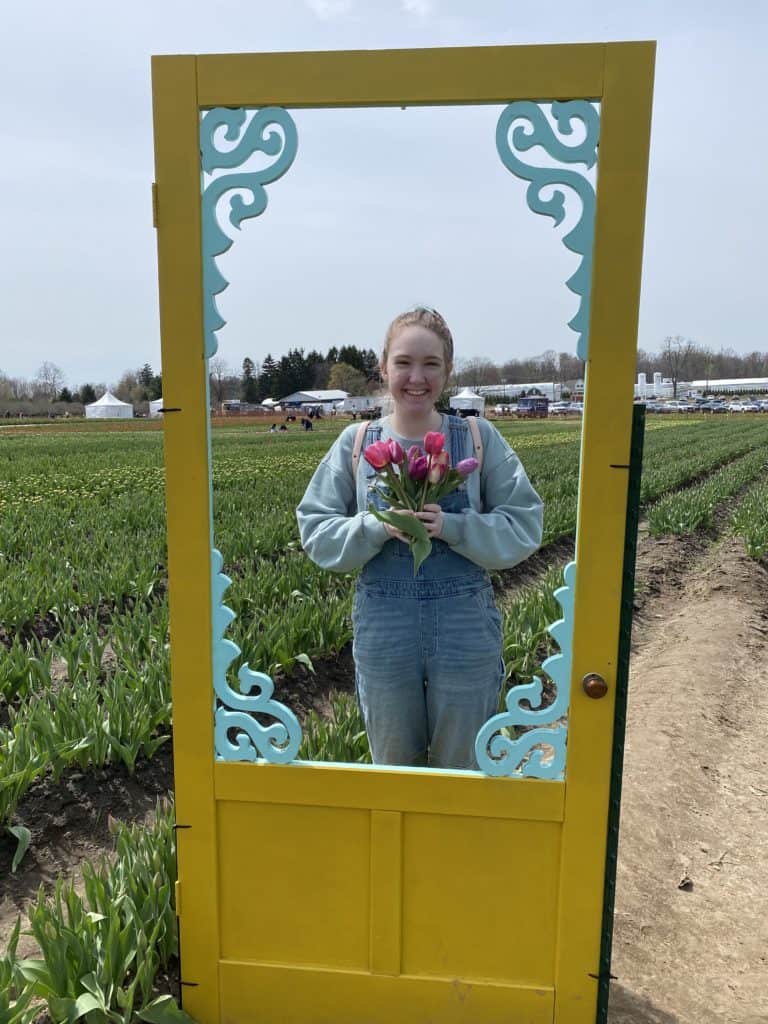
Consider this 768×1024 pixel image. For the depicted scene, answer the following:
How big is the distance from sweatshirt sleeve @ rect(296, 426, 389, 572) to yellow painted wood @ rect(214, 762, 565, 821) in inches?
20.2

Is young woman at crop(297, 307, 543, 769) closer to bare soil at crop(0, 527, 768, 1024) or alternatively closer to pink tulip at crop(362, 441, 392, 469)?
pink tulip at crop(362, 441, 392, 469)

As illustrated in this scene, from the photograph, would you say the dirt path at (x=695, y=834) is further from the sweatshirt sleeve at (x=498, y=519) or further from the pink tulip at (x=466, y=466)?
the pink tulip at (x=466, y=466)

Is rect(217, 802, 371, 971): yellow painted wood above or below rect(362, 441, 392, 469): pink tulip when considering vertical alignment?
below

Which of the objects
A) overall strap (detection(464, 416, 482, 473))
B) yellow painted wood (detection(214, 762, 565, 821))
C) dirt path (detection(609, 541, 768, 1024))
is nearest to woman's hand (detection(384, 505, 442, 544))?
overall strap (detection(464, 416, 482, 473))

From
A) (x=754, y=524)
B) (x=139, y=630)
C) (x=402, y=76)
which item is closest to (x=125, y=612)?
(x=139, y=630)

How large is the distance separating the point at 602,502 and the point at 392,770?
814 millimetres

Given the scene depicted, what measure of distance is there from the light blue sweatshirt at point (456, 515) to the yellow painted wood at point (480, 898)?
0.65 meters

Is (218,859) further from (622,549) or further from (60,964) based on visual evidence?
(622,549)

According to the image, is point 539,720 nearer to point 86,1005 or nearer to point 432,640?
point 432,640

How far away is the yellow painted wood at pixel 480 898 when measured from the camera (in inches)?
77.4

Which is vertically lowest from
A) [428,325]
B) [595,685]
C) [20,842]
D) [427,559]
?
[20,842]

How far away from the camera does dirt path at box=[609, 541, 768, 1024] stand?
2.52 metres

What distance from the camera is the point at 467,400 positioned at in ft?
6.81

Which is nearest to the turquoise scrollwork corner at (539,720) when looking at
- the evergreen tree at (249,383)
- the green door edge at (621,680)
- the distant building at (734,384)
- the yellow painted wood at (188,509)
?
the green door edge at (621,680)
